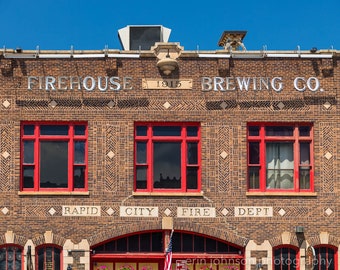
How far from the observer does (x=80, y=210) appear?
2738cm

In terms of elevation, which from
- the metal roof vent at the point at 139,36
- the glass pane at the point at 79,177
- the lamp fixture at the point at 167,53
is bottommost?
the glass pane at the point at 79,177

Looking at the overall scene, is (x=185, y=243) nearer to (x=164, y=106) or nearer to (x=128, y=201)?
(x=128, y=201)

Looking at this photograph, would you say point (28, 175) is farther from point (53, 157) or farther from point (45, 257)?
point (45, 257)

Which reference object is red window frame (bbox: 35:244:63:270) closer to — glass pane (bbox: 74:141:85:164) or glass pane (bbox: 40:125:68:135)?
glass pane (bbox: 74:141:85:164)

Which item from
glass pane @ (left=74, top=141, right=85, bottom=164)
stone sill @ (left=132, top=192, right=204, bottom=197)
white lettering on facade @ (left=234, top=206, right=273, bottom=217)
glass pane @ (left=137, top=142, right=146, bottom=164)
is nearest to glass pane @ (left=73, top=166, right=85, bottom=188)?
glass pane @ (left=74, top=141, right=85, bottom=164)

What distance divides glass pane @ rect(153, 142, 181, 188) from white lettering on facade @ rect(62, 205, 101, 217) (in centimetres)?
221

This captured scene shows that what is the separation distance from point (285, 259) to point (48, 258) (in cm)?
791

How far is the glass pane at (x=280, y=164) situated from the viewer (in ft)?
92.2

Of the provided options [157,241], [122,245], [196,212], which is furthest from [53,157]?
[196,212]

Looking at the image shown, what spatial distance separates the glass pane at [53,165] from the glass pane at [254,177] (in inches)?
247

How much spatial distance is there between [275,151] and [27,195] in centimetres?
855

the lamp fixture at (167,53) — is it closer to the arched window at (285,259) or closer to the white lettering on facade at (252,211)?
the white lettering on facade at (252,211)

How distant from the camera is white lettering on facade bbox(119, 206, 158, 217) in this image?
27422 mm

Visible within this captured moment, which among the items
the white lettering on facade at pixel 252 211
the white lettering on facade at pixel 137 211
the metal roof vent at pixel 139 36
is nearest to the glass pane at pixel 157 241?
the white lettering on facade at pixel 137 211
